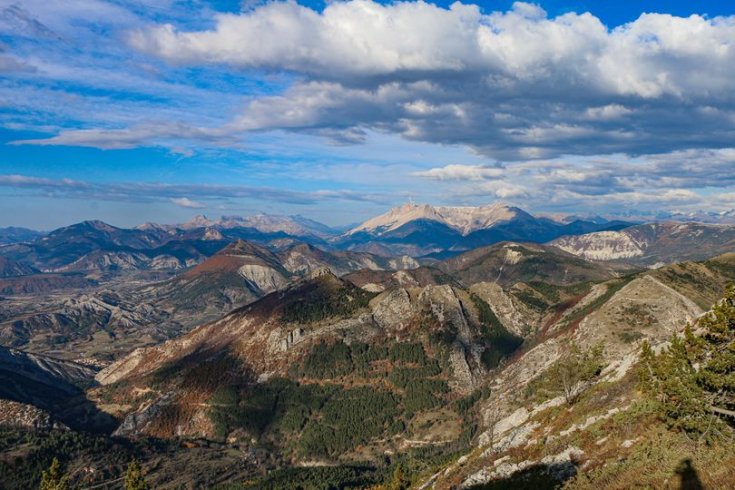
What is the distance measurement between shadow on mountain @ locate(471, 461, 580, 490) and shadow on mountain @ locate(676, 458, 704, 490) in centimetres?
1523

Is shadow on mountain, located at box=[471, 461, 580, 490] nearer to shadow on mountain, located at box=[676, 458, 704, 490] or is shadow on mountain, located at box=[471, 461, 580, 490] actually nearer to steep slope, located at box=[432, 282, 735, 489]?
steep slope, located at box=[432, 282, 735, 489]

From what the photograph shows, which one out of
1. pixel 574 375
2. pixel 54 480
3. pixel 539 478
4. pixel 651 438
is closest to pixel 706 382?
pixel 651 438

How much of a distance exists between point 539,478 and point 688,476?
24.5m

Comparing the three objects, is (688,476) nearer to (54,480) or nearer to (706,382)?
(706,382)

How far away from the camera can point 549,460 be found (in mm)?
74000

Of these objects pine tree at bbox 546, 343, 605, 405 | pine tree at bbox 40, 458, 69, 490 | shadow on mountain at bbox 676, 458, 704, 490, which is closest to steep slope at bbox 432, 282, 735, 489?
shadow on mountain at bbox 676, 458, 704, 490

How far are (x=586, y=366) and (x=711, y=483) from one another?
84.8 meters

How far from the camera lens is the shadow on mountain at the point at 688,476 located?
4519cm

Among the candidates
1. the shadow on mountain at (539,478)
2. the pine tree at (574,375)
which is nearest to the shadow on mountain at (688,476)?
the shadow on mountain at (539,478)

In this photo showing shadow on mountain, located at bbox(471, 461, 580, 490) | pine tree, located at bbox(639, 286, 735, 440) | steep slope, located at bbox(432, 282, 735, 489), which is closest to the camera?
steep slope, located at bbox(432, 282, 735, 489)

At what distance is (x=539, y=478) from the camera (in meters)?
69.0

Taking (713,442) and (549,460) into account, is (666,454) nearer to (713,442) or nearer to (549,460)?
(713,442)

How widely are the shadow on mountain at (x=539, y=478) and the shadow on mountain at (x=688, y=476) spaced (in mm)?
15232

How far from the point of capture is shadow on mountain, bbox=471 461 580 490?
214 ft
